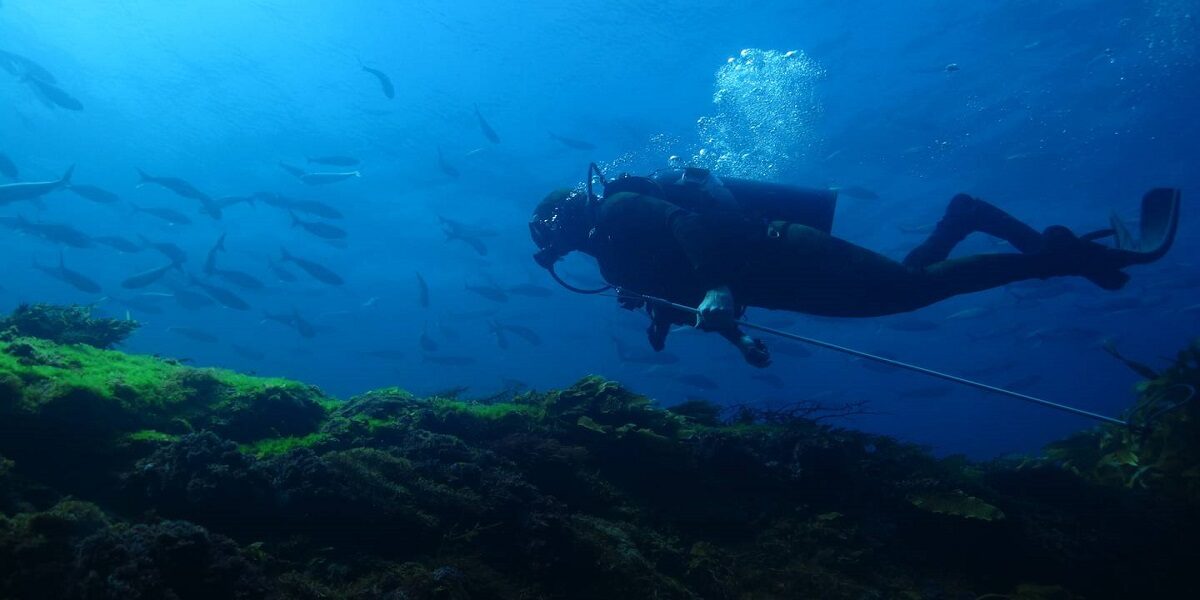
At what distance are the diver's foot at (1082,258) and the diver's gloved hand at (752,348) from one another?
2.80 metres

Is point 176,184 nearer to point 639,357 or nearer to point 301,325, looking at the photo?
point 301,325

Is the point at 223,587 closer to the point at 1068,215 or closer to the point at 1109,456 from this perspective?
the point at 1109,456

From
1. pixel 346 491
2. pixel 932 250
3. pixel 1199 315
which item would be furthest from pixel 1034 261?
pixel 1199 315

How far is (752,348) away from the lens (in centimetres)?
466

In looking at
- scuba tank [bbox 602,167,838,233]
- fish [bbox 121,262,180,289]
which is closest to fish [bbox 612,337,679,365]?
scuba tank [bbox 602,167,838,233]

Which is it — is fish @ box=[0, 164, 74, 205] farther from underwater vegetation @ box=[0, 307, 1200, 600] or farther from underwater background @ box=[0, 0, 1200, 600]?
underwater vegetation @ box=[0, 307, 1200, 600]

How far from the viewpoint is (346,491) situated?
3.84 m

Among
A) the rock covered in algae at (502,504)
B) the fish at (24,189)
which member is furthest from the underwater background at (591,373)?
the fish at (24,189)

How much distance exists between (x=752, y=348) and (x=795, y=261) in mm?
1438

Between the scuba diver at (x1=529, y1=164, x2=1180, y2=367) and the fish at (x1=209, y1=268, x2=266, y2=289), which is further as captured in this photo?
the fish at (x1=209, y1=268, x2=266, y2=289)

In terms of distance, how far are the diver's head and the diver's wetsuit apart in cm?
32

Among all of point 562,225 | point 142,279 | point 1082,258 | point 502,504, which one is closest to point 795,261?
point 1082,258

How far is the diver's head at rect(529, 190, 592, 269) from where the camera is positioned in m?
6.51

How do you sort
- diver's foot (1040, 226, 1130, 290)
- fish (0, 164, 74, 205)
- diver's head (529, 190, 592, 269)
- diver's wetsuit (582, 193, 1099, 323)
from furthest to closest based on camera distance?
fish (0, 164, 74, 205)
diver's head (529, 190, 592, 269)
diver's wetsuit (582, 193, 1099, 323)
diver's foot (1040, 226, 1130, 290)
